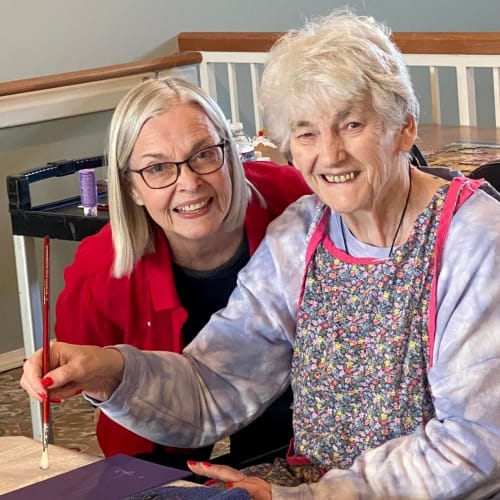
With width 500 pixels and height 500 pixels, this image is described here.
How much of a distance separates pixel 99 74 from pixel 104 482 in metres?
2.91

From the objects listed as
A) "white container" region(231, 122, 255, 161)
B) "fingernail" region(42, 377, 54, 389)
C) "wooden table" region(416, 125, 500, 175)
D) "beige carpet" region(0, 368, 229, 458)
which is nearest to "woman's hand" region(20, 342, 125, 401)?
"fingernail" region(42, 377, 54, 389)

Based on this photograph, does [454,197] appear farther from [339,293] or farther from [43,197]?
[43,197]

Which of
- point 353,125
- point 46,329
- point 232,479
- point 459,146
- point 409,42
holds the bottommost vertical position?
point 232,479

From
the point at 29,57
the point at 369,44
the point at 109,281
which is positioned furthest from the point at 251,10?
the point at 369,44

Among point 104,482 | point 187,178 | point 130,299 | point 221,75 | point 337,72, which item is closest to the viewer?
point 104,482

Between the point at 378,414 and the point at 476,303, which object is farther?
the point at 378,414

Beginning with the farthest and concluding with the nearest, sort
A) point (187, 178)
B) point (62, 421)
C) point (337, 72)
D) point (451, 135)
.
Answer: point (62, 421) → point (451, 135) → point (187, 178) → point (337, 72)

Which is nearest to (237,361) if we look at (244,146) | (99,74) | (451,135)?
(244,146)

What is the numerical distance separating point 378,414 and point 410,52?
2.39 metres

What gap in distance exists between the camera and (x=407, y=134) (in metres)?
1.71

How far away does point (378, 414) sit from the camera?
1.67 metres

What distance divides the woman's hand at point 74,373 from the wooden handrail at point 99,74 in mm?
2335

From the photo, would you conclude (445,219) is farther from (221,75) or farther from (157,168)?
(221,75)

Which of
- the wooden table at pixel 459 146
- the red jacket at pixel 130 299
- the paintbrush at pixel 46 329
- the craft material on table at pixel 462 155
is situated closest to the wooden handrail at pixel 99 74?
the wooden table at pixel 459 146
